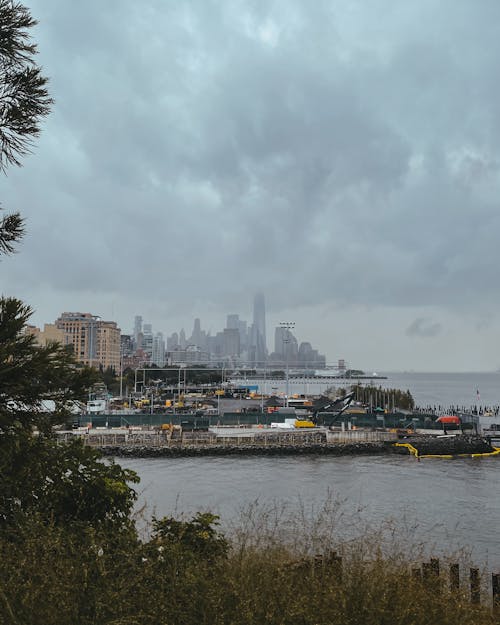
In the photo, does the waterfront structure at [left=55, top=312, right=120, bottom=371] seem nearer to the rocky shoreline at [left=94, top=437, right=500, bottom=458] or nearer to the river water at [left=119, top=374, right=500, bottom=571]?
the rocky shoreline at [left=94, top=437, right=500, bottom=458]

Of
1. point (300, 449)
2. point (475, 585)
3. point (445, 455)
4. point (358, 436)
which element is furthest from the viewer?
point (358, 436)

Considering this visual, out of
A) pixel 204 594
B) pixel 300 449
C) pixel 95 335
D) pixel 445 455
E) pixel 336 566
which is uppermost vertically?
pixel 95 335

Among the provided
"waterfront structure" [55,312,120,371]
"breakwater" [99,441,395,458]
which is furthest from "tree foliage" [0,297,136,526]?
"waterfront structure" [55,312,120,371]

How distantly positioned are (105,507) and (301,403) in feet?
236

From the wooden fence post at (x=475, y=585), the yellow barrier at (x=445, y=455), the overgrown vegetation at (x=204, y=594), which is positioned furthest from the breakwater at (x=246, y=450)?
the overgrown vegetation at (x=204, y=594)

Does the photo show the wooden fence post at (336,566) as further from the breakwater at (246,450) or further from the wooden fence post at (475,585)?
the breakwater at (246,450)

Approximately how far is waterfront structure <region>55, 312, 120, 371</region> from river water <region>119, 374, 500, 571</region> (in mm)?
115098

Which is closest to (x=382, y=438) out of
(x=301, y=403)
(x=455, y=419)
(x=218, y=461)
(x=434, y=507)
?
(x=455, y=419)

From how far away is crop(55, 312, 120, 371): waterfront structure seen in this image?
14438cm

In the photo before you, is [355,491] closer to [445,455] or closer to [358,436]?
[445,455]

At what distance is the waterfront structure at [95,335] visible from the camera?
144375mm

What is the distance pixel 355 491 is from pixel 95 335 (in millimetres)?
132394

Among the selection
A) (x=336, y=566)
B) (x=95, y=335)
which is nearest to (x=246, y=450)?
(x=336, y=566)

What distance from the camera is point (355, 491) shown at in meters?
24.2
